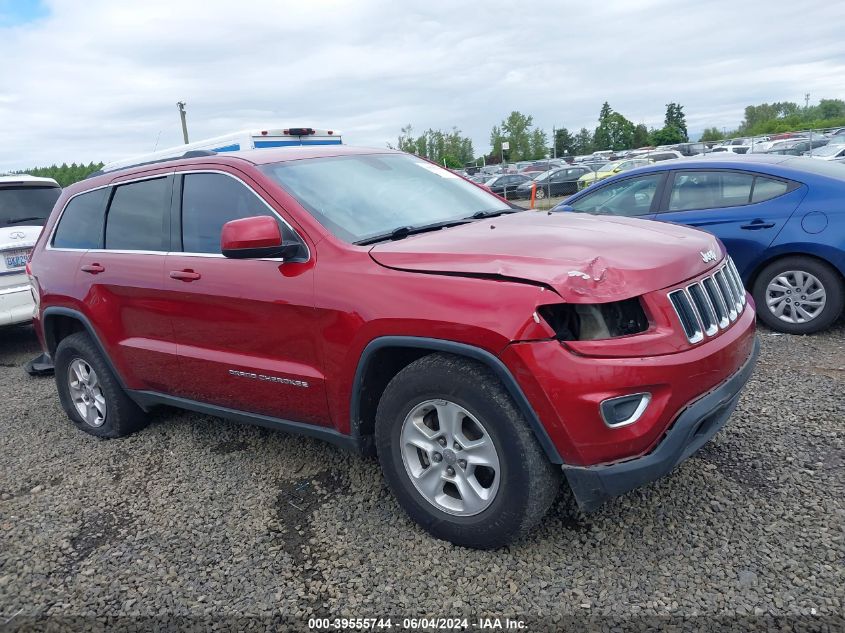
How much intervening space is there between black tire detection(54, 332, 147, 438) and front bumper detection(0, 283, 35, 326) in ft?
8.85

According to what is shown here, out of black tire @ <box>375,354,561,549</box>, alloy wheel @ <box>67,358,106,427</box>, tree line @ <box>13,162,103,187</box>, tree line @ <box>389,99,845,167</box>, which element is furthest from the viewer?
tree line @ <box>389,99,845,167</box>

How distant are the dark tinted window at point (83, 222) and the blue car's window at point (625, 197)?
13.6 feet

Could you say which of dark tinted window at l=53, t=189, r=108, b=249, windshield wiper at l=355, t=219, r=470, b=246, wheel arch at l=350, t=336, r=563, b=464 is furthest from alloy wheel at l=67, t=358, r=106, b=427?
windshield wiper at l=355, t=219, r=470, b=246

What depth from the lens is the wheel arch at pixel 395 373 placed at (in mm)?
2555

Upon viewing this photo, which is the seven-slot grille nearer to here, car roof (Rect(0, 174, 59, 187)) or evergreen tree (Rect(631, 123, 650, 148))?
car roof (Rect(0, 174, 59, 187))

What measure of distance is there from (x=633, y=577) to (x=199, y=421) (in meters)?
3.24

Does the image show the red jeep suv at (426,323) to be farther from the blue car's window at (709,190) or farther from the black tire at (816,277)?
the blue car's window at (709,190)

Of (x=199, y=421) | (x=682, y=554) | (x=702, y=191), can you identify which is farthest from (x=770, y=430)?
(x=199, y=421)

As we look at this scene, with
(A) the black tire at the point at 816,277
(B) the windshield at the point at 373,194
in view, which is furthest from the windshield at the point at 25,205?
(A) the black tire at the point at 816,277

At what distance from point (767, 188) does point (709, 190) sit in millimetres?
Answer: 491

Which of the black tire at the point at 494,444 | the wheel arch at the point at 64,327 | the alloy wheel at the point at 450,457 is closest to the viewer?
the black tire at the point at 494,444

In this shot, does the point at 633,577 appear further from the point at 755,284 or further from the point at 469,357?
the point at 755,284

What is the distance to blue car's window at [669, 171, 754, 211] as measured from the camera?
5.94m

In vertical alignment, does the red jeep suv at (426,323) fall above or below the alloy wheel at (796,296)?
above
